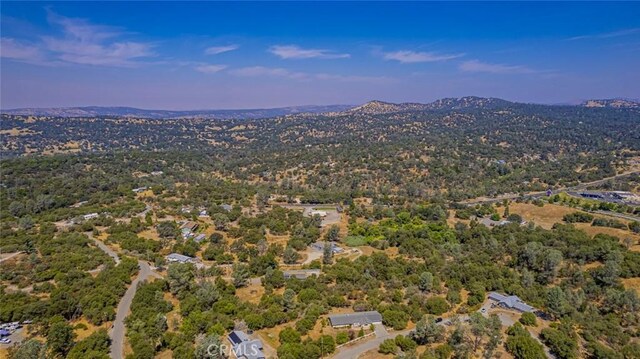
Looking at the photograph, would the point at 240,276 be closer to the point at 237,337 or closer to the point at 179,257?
the point at 237,337

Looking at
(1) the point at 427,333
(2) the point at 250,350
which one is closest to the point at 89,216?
(2) the point at 250,350

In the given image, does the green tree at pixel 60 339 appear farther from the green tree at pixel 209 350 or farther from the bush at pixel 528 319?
the bush at pixel 528 319

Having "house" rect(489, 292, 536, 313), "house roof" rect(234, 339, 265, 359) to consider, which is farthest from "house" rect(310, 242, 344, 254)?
"house roof" rect(234, 339, 265, 359)

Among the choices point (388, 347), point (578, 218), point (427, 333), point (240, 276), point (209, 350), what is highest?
point (209, 350)

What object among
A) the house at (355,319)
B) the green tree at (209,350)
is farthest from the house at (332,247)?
the green tree at (209,350)

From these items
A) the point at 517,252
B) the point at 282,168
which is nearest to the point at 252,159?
the point at 282,168
